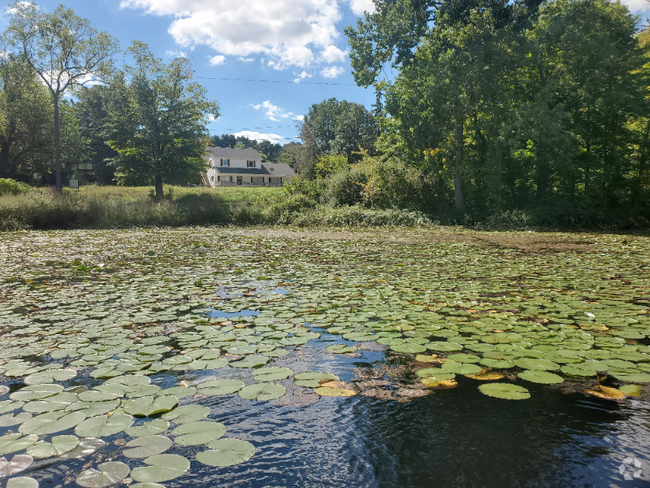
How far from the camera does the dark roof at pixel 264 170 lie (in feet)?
177

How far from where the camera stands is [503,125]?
1549 centimetres

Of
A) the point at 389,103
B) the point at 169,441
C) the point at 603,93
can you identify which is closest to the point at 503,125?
the point at 603,93

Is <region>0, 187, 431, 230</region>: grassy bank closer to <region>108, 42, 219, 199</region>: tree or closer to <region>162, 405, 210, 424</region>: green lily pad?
<region>108, 42, 219, 199</region>: tree

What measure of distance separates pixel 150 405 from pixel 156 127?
2438 cm

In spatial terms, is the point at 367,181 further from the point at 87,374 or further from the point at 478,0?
the point at 87,374

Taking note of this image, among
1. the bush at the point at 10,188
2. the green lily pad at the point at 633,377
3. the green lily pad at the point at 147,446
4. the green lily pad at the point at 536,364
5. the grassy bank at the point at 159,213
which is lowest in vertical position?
the green lily pad at the point at 147,446

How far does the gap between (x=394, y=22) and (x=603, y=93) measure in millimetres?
8776

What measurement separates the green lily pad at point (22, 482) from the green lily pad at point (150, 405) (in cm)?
49

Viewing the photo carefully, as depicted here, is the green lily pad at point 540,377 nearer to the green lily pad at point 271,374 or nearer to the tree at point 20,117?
the green lily pad at point 271,374

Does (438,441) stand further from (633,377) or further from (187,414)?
(633,377)

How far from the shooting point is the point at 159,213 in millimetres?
17375

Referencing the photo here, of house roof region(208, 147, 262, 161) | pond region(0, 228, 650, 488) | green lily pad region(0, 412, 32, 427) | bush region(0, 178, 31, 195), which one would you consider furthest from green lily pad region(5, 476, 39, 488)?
house roof region(208, 147, 262, 161)

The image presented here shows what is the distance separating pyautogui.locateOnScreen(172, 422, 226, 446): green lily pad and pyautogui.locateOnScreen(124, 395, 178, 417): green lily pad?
20 centimetres

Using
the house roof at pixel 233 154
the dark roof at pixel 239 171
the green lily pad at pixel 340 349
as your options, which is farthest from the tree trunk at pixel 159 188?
the house roof at pixel 233 154
